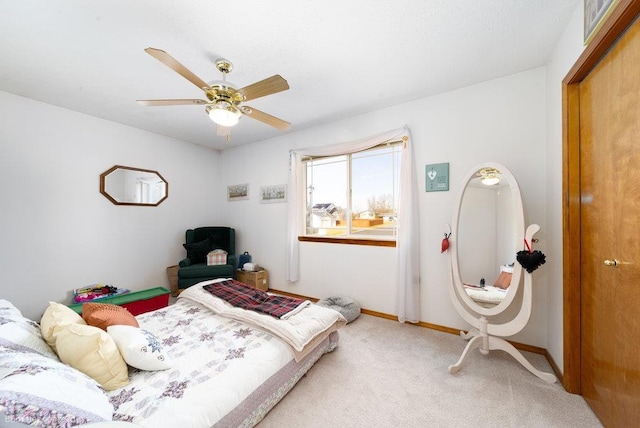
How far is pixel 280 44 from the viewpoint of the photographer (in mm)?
1880

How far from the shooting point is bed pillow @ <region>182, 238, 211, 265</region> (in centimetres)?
378

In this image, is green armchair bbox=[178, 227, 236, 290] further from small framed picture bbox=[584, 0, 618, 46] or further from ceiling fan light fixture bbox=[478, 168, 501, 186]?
small framed picture bbox=[584, 0, 618, 46]

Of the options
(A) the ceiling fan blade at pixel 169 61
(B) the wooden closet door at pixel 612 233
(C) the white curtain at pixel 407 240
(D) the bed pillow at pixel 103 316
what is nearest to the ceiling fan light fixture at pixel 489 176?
(B) the wooden closet door at pixel 612 233

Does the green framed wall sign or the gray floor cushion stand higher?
the green framed wall sign

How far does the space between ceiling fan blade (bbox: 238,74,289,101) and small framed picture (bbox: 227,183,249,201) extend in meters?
2.68

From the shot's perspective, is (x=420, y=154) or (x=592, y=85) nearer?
(x=592, y=85)

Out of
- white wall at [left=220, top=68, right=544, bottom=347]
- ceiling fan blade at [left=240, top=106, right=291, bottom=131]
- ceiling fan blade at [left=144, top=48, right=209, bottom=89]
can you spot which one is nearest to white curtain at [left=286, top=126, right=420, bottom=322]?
white wall at [left=220, top=68, right=544, bottom=347]

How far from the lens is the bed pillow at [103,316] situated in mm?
1443

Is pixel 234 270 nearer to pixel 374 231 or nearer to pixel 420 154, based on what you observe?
pixel 374 231

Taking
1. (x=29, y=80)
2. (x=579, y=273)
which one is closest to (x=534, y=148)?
(x=579, y=273)

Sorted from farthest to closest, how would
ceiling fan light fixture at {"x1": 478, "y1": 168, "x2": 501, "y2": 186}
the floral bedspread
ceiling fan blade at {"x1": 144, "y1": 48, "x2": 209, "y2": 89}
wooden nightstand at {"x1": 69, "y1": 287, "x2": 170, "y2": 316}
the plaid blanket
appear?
1. wooden nightstand at {"x1": 69, "y1": 287, "x2": 170, "y2": 316}
2. ceiling fan light fixture at {"x1": 478, "y1": 168, "x2": 501, "y2": 186}
3. the plaid blanket
4. ceiling fan blade at {"x1": 144, "y1": 48, "x2": 209, "y2": 89}
5. the floral bedspread

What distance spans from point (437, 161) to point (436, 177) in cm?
18

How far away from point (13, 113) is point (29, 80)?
60 centimetres

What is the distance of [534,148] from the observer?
2.20m
